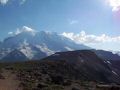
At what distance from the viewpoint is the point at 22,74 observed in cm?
5834

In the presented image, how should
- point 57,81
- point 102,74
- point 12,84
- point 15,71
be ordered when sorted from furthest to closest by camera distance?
point 102,74, point 15,71, point 57,81, point 12,84

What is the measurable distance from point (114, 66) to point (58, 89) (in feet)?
489

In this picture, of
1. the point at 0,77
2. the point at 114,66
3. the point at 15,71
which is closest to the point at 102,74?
the point at 114,66

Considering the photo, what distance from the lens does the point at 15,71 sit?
62.7 metres

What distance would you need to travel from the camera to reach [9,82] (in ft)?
167

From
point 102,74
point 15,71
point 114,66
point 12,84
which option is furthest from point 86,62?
point 12,84

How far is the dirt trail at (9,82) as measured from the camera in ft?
151

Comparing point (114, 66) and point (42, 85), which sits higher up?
point (114, 66)

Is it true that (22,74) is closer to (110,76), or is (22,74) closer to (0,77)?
(0,77)

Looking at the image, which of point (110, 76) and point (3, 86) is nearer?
point (3, 86)

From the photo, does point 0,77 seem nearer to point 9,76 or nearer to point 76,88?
point 9,76

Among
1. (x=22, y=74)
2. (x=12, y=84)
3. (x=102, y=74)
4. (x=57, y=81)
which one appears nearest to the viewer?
(x=12, y=84)

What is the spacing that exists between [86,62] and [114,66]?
5348 centimetres

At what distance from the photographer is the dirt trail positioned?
46.0 metres
